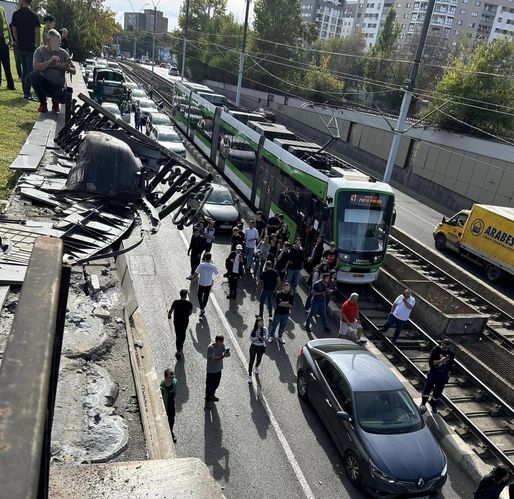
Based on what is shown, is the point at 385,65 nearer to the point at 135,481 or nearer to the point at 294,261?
the point at 294,261

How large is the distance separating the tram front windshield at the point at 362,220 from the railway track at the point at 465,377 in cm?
175

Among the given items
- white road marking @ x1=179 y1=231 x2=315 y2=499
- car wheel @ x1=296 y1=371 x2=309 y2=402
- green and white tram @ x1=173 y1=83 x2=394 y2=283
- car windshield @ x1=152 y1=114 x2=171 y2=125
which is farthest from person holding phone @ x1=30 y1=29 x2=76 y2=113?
car windshield @ x1=152 y1=114 x2=171 y2=125

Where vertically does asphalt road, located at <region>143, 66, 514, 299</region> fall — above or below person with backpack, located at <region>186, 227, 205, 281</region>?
below

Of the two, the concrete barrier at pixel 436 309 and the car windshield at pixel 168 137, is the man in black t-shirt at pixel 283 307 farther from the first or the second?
the car windshield at pixel 168 137

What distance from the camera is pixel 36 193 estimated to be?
Answer: 9141 mm

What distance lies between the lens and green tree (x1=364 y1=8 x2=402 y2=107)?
56669mm

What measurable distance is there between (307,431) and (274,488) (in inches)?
64.4

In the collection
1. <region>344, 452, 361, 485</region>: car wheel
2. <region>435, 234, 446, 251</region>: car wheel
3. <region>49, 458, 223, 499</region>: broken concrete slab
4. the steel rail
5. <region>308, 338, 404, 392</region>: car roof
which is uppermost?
<region>49, 458, 223, 499</region>: broken concrete slab


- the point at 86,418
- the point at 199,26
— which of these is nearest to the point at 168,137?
the point at 86,418

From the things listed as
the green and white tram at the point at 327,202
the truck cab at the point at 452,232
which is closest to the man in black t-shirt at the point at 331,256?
the green and white tram at the point at 327,202

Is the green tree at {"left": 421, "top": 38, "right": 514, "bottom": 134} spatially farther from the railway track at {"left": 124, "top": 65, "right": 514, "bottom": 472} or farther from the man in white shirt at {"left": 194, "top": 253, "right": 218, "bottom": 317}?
the man in white shirt at {"left": 194, "top": 253, "right": 218, "bottom": 317}

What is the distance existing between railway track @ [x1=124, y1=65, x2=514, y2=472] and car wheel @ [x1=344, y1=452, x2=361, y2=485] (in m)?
3.21

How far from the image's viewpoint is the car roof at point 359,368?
8.88 metres

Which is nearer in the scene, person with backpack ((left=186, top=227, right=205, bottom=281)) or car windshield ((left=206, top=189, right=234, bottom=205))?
person with backpack ((left=186, top=227, right=205, bottom=281))
